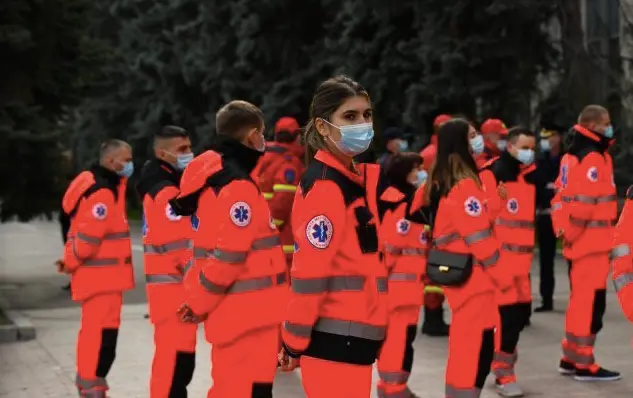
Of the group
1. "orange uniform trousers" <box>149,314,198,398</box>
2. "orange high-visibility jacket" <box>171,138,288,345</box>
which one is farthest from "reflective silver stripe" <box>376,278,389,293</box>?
"orange uniform trousers" <box>149,314,198,398</box>

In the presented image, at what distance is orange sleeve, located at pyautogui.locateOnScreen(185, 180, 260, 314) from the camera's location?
18.8ft

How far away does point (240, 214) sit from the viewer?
5.80 m

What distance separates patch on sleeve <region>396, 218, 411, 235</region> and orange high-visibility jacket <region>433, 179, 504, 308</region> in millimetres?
1445

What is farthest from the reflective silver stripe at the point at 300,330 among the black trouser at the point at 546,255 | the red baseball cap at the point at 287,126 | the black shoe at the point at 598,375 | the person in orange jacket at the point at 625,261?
the black trouser at the point at 546,255

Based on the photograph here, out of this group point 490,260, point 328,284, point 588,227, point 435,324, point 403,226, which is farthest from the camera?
point 435,324

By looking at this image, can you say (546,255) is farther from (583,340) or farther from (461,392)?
(461,392)

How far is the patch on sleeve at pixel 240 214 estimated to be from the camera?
5.78m

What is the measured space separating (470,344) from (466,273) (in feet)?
→ 1.45

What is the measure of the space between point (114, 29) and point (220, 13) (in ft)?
30.4

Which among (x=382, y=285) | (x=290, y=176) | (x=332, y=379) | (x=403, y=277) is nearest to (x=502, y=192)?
(x=403, y=277)

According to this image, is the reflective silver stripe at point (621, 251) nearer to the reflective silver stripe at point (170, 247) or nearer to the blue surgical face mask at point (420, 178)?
the reflective silver stripe at point (170, 247)

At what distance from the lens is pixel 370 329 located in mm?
5059

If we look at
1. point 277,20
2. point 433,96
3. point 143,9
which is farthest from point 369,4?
point 143,9

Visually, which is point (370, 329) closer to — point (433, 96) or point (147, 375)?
point (147, 375)
